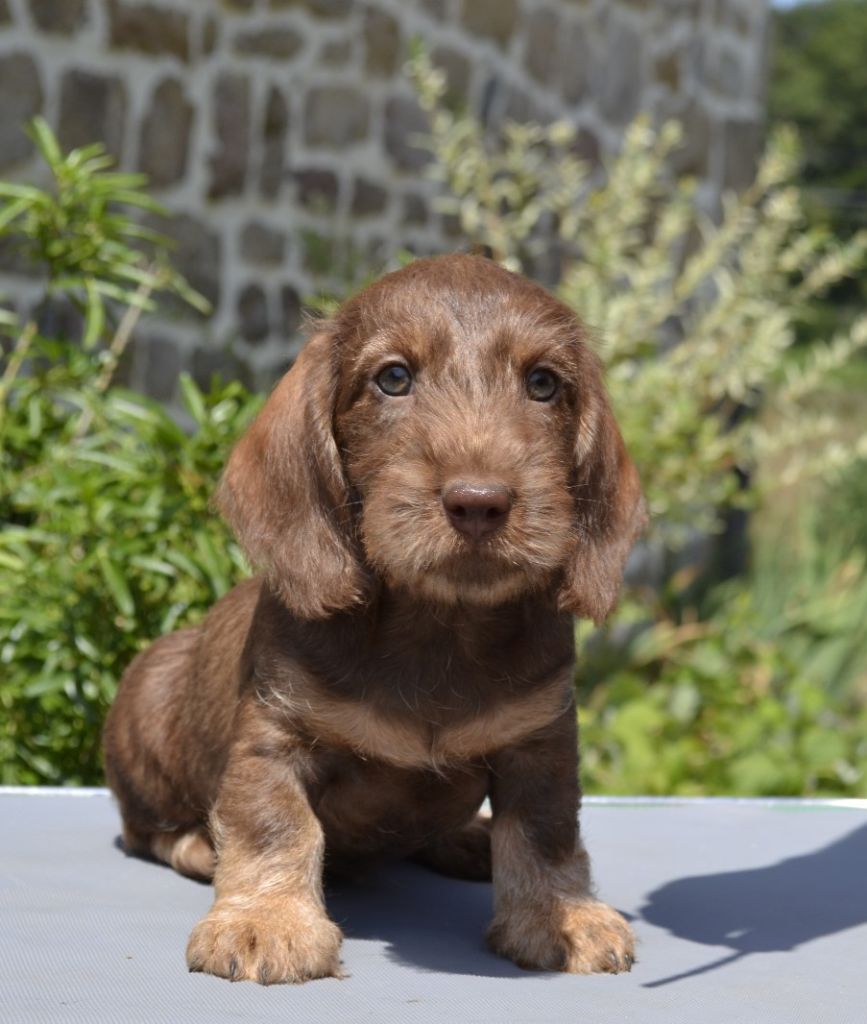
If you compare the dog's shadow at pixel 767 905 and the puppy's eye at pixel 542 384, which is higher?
the puppy's eye at pixel 542 384

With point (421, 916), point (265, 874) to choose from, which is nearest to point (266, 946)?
point (265, 874)

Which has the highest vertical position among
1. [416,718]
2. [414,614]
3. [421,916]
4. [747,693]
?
[414,614]

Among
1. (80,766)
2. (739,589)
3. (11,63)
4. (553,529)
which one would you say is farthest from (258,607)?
(739,589)

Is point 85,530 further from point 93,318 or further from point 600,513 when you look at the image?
point 600,513

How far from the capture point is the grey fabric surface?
8.31ft

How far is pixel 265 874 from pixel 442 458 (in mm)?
840

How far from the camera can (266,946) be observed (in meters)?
2.66

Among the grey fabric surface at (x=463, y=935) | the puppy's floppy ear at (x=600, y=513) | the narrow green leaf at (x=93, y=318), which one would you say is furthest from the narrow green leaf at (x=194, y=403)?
the puppy's floppy ear at (x=600, y=513)

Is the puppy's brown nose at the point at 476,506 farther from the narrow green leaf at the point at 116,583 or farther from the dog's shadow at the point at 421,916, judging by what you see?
the narrow green leaf at the point at 116,583

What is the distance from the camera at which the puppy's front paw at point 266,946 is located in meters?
2.65

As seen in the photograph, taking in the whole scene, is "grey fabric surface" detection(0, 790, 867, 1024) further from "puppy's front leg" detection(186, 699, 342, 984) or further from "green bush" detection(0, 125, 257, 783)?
"green bush" detection(0, 125, 257, 783)

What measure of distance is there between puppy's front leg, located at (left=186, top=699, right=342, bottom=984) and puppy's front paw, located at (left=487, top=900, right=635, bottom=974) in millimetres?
344

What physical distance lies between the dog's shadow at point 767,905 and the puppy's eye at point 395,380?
1187mm

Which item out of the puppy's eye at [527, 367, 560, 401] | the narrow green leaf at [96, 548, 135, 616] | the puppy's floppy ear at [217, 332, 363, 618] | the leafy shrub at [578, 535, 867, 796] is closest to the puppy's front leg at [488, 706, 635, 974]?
the puppy's floppy ear at [217, 332, 363, 618]
